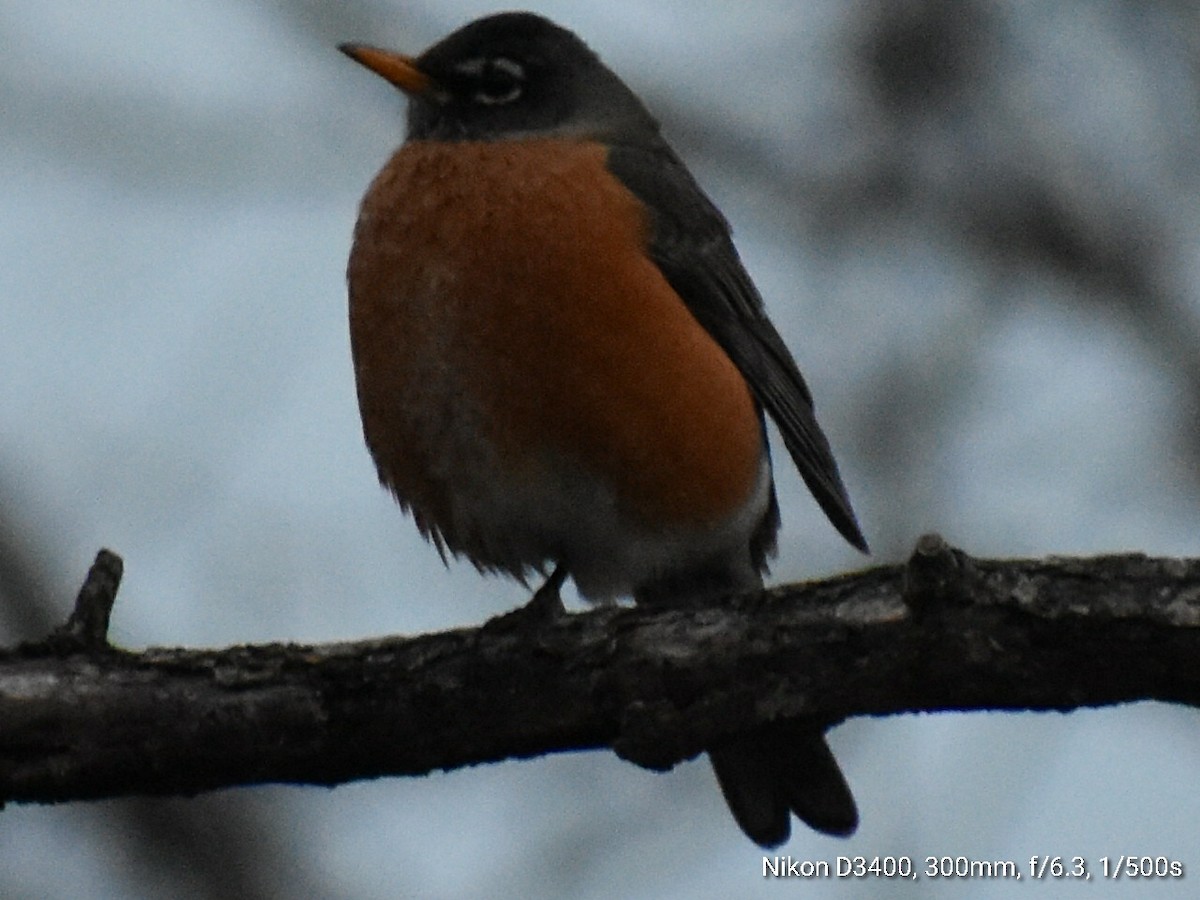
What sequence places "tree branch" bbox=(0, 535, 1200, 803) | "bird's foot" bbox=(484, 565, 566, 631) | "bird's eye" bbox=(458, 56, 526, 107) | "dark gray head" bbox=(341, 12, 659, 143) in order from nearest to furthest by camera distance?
1. "tree branch" bbox=(0, 535, 1200, 803)
2. "bird's foot" bbox=(484, 565, 566, 631)
3. "dark gray head" bbox=(341, 12, 659, 143)
4. "bird's eye" bbox=(458, 56, 526, 107)

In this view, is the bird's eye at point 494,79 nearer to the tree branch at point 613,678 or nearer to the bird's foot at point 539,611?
the bird's foot at point 539,611

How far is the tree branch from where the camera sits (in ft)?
11.1

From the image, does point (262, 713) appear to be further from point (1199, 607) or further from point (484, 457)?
point (1199, 607)

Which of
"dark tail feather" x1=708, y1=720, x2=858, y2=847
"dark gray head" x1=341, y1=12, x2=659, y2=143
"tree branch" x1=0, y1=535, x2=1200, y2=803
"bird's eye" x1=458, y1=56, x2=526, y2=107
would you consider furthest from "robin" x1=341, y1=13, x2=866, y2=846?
"tree branch" x1=0, y1=535, x2=1200, y2=803

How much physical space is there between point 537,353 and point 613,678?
4.15 feet

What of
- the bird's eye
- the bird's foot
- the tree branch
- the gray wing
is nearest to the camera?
the tree branch

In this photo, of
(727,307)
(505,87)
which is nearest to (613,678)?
(727,307)

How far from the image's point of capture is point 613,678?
3705mm

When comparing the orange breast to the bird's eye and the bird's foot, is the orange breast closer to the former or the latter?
the bird's foot

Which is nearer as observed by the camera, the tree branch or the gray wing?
the tree branch

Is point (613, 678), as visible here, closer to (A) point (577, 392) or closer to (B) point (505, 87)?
(A) point (577, 392)

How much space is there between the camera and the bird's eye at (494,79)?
5.75 meters

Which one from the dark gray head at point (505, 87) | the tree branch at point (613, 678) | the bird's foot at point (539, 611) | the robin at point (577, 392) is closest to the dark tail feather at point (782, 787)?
the robin at point (577, 392)

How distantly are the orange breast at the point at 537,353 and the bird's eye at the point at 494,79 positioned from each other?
0.75 metres
